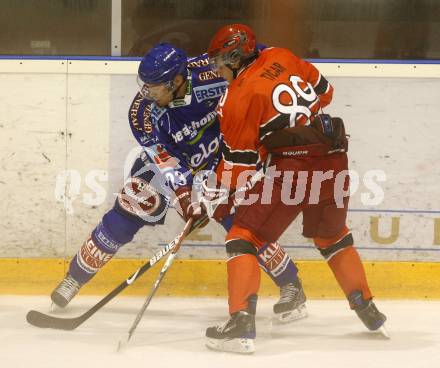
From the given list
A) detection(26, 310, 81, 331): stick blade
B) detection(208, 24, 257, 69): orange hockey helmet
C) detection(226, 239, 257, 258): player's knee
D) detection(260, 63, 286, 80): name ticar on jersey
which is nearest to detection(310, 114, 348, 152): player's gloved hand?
detection(260, 63, 286, 80): name ticar on jersey

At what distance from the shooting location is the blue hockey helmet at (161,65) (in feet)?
11.3

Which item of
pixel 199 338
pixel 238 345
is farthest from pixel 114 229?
pixel 238 345

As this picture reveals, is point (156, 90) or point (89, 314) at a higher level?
point (156, 90)

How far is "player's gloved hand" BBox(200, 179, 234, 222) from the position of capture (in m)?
3.36

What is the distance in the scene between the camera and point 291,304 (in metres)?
3.81

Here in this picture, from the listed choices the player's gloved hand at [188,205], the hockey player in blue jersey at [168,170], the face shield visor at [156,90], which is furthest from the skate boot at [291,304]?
the face shield visor at [156,90]

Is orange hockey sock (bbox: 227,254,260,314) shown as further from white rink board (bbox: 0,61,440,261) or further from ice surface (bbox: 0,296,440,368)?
white rink board (bbox: 0,61,440,261)

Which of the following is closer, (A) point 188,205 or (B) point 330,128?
(B) point 330,128

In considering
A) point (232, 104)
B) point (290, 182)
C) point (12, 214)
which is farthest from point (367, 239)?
point (12, 214)

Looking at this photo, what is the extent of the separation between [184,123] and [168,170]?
10.1 inches

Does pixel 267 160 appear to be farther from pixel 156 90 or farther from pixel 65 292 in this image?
pixel 65 292

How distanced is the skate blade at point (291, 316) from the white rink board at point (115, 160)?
15.7 inches

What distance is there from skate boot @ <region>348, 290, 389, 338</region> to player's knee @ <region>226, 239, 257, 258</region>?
1.53ft

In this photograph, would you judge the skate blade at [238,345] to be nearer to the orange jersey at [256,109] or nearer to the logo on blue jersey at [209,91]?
the orange jersey at [256,109]
